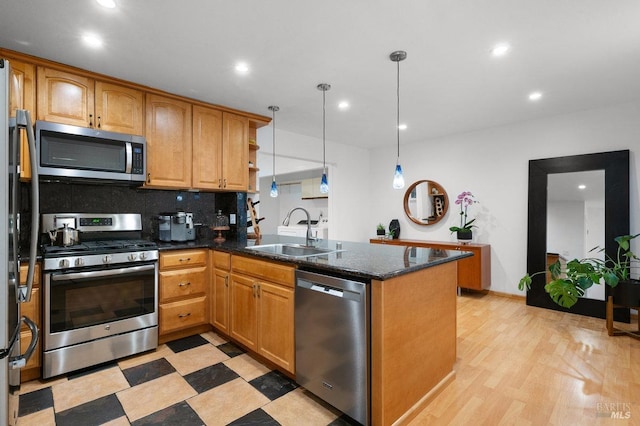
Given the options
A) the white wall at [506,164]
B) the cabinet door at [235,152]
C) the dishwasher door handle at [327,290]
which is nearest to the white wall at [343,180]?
the white wall at [506,164]

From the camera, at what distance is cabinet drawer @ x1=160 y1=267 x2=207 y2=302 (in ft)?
8.88

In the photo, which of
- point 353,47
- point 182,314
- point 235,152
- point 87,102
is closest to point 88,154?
point 87,102

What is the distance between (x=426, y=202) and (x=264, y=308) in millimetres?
3633

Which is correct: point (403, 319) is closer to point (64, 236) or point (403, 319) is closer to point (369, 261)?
point (369, 261)

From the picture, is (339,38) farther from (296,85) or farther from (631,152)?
(631,152)

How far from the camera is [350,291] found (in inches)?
66.3

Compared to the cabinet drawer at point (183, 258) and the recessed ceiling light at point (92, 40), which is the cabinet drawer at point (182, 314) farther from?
the recessed ceiling light at point (92, 40)

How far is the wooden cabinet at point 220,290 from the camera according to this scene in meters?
2.72

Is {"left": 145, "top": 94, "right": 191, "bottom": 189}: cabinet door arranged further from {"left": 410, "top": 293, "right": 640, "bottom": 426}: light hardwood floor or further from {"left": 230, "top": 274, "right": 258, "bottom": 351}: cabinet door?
{"left": 410, "top": 293, "right": 640, "bottom": 426}: light hardwood floor

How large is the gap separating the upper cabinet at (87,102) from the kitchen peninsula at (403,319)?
1.74 meters

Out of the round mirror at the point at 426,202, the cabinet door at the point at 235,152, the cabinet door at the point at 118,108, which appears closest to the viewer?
the cabinet door at the point at 118,108

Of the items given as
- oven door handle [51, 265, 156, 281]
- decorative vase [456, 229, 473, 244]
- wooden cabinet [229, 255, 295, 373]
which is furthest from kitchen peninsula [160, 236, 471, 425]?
decorative vase [456, 229, 473, 244]

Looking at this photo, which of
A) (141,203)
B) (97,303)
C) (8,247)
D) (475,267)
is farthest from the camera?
(475,267)

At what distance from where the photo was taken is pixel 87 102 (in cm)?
262
